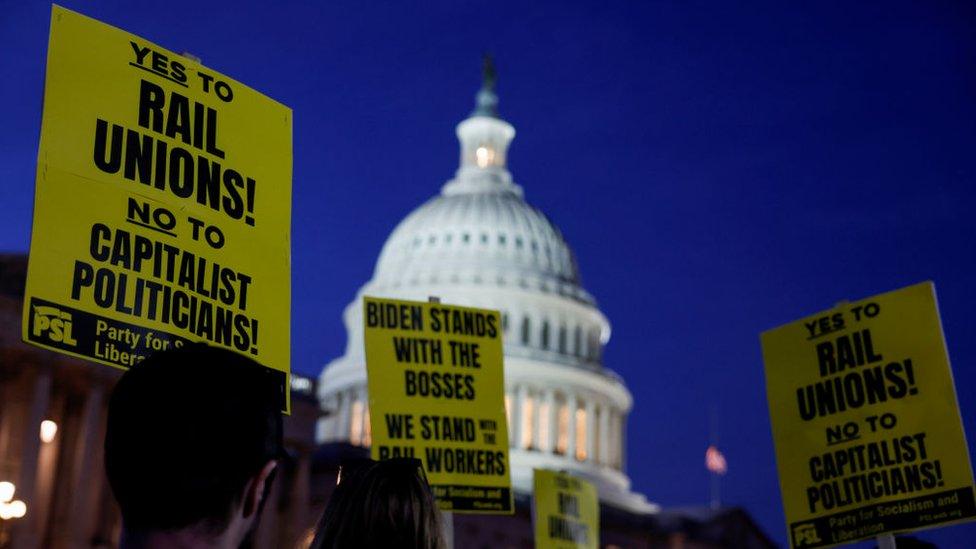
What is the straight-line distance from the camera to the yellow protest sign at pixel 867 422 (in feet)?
37.6

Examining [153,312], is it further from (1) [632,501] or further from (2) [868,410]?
(1) [632,501]

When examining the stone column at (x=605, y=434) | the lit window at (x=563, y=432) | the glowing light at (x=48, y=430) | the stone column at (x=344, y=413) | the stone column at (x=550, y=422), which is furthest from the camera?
the stone column at (x=605, y=434)

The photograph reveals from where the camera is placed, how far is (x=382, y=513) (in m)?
4.28

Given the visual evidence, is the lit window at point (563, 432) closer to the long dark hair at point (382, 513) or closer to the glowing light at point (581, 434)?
the glowing light at point (581, 434)

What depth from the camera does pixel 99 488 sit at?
49656 millimetres

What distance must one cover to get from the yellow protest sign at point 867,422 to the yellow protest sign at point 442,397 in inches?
96.4

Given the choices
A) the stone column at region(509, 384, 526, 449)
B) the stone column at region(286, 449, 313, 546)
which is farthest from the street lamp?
the stone column at region(509, 384, 526, 449)

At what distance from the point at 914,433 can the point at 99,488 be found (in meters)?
41.8

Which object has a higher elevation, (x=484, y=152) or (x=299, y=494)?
(x=484, y=152)

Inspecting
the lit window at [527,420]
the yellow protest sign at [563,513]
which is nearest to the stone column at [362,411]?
the lit window at [527,420]

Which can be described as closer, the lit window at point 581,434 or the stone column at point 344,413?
the stone column at point 344,413

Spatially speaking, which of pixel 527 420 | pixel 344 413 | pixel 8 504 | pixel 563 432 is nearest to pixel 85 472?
pixel 8 504

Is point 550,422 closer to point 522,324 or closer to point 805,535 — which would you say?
point 522,324

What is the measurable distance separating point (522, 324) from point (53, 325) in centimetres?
9176
